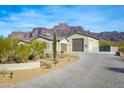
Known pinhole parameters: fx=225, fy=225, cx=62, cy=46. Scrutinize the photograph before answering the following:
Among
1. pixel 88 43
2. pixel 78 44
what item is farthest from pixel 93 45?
pixel 78 44

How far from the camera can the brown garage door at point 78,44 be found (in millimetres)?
47312

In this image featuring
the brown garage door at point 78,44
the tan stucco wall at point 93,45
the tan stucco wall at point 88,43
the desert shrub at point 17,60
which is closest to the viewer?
the desert shrub at point 17,60

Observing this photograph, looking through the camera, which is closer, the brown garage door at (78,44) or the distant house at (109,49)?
the brown garage door at (78,44)

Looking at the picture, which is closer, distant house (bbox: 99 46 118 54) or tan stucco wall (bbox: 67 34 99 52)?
tan stucco wall (bbox: 67 34 99 52)

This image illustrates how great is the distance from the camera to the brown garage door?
47312 mm

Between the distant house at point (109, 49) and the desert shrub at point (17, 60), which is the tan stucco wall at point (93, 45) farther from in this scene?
the desert shrub at point (17, 60)

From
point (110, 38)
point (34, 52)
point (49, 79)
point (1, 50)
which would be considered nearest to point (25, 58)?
point (1, 50)

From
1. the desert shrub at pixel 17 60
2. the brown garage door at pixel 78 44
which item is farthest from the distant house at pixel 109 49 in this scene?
the desert shrub at pixel 17 60

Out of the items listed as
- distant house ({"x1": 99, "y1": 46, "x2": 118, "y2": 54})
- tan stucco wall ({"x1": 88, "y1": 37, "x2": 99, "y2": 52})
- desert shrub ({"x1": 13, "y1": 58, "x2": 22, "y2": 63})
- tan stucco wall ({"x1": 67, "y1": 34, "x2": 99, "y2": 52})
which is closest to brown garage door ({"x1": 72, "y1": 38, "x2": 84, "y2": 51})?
tan stucco wall ({"x1": 67, "y1": 34, "x2": 99, "y2": 52})

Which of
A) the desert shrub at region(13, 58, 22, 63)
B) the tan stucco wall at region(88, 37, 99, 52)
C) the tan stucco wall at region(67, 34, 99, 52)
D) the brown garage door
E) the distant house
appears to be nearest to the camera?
the desert shrub at region(13, 58, 22, 63)

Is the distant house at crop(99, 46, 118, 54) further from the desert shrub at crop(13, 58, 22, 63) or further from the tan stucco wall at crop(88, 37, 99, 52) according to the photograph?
the desert shrub at crop(13, 58, 22, 63)

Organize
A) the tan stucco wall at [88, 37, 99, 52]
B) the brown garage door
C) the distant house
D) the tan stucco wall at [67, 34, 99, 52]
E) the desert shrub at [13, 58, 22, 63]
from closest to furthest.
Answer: the desert shrub at [13, 58, 22, 63]
the tan stucco wall at [67, 34, 99, 52]
the brown garage door
the tan stucco wall at [88, 37, 99, 52]
the distant house

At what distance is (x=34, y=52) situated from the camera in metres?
23.8
